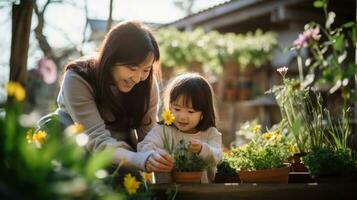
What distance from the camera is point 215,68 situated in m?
9.15

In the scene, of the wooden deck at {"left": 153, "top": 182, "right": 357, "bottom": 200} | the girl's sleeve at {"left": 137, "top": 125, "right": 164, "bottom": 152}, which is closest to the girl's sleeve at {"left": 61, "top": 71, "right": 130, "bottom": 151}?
the girl's sleeve at {"left": 137, "top": 125, "right": 164, "bottom": 152}

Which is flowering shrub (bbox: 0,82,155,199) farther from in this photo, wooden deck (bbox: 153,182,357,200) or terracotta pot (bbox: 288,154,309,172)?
terracotta pot (bbox: 288,154,309,172)

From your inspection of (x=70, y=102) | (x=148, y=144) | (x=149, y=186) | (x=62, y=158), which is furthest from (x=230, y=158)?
(x=62, y=158)

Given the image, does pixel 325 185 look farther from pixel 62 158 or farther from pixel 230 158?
pixel 62 158

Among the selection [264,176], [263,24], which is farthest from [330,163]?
[263,24]

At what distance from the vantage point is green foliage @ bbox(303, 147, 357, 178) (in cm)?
215

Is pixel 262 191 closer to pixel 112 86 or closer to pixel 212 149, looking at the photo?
pixel 212 149

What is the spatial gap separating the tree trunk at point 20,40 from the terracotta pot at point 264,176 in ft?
3.95

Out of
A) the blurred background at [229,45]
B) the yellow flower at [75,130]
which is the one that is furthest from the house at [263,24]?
the yellow flower at [75,130]

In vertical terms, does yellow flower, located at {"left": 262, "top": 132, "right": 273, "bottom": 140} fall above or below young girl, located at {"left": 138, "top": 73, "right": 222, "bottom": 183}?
below

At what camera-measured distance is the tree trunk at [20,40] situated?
8.57 ft

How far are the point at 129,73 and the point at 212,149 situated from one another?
1.68 feet

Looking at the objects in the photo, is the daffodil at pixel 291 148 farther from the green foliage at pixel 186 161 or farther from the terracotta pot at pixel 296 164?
the green foliage at pixel 186 161

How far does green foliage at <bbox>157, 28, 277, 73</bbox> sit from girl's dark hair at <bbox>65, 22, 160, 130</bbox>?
5.81 m
